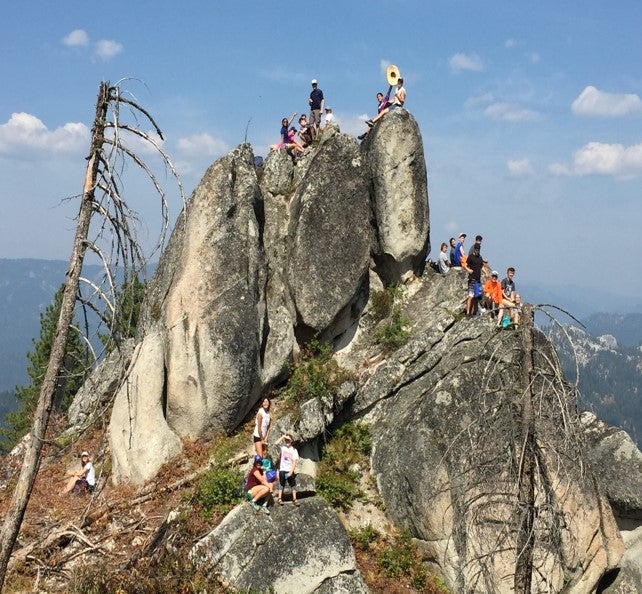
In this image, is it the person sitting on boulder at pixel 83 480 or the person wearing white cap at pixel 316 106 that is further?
the person wearing white cap at pixel 316 106

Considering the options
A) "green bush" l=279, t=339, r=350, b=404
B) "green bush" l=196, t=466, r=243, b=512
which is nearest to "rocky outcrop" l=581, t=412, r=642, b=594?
"green bush" l=279, t=339, r=350, b=404

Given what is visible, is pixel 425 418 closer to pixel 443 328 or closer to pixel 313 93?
pixel 443 328

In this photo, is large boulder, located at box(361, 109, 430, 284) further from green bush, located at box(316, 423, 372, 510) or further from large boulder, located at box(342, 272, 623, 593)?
green bush, located at box(316, 423, 372, 510)

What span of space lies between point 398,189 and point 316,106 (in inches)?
218

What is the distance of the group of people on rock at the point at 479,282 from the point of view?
2346 centimetres

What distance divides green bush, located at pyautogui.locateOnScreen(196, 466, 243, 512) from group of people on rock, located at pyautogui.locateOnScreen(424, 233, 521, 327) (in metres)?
10.7

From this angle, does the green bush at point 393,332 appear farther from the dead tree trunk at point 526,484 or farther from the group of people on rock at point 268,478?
the dead tree trunk at point 526,484

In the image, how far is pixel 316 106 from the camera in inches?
1115

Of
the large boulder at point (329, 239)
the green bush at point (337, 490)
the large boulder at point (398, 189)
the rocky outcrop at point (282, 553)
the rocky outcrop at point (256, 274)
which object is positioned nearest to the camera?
the rocky outcrop at point (282, 553)

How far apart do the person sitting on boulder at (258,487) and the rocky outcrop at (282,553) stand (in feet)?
0.80

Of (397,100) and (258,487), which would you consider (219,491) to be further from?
(397,100)

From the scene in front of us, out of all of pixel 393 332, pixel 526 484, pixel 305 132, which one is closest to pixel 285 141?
pixel 305 132

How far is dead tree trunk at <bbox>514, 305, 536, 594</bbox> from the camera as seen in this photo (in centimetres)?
1241

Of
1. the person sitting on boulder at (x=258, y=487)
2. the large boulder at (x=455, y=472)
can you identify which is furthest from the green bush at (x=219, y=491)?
the large boulder at (x=455, y=472)
